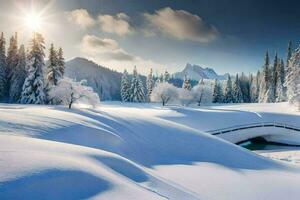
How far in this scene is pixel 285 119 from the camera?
48.8 m

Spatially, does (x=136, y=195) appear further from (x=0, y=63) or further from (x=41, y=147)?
(x=0, y=63)

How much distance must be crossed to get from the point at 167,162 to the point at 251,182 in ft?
12.0

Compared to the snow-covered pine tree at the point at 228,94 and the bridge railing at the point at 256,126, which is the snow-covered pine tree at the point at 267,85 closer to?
the snow-covered pine tree at the point at 228,94

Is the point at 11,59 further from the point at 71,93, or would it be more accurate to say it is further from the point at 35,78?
the point at 71,93

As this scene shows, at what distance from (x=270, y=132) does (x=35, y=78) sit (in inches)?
1355

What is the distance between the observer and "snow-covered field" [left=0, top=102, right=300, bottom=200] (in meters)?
7.12

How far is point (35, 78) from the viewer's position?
48.0 meters

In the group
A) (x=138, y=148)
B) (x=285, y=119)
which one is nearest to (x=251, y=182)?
(x=138, y=148)

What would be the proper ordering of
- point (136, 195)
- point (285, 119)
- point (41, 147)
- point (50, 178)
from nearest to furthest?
point (50, 178)
point (136, 195)
point (41, 147)
point (285, 119)

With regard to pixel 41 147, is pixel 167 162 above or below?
below

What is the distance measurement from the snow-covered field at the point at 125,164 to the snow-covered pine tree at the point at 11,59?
46.1 meters

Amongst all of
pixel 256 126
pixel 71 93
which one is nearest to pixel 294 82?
pixel 256 126

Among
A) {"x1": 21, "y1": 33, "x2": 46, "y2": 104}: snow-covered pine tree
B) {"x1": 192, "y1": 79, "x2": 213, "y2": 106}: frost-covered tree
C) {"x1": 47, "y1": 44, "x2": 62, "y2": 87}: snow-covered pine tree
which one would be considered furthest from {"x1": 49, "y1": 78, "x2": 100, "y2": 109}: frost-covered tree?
{"x1": 192, "y1": 79, "x2": 213, "y2": 106}: frost-covered tree

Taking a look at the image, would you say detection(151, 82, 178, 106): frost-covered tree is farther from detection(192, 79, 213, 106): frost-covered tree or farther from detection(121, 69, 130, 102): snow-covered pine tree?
detection(192, 79, 213, 106): frost-covered tree
